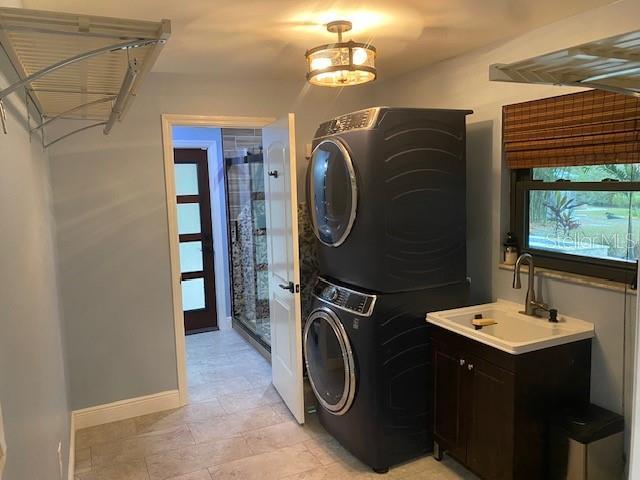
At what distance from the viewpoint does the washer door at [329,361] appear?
108 inches

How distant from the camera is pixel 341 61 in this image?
89.7 inches

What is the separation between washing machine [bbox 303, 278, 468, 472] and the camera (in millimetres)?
2623

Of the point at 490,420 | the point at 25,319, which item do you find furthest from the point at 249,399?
the point at 25,319

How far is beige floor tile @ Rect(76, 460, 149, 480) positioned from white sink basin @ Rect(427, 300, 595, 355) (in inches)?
70.5

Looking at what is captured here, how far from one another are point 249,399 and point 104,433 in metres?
0.97

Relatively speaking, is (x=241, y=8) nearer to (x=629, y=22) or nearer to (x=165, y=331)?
(x=629, y=22)

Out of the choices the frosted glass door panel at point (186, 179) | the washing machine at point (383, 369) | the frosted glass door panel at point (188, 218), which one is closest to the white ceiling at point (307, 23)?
the washing machine at point (383, 369)

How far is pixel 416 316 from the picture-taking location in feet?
8.87

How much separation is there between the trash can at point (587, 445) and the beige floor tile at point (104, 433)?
2451mm

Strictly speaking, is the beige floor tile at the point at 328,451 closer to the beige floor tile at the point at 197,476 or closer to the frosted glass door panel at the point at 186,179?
the beige floor tile at the point at 197,476

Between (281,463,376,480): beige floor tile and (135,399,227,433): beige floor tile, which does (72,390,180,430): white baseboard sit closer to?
(135,399,227,433): beige floor tile

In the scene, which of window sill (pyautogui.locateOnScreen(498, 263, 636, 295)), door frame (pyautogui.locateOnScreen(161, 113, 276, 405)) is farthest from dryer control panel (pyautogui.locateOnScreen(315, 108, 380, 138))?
window sill (pyautogui.locateOnScreen(498, 263, 636, 295))

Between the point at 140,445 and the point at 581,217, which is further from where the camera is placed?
the point at 140,445

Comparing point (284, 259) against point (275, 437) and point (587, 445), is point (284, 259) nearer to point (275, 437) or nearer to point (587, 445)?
point (275, 437)
